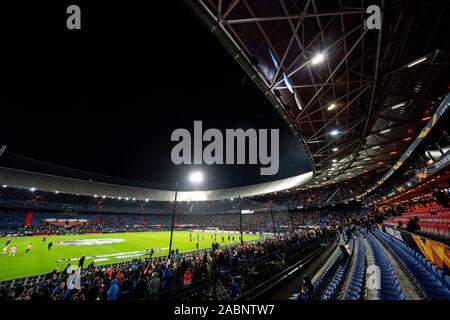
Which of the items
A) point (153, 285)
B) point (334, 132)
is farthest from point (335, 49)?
point (153, 285)

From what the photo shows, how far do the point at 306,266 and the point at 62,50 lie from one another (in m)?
22.9

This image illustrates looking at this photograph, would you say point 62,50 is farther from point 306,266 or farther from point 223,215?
point 223,215

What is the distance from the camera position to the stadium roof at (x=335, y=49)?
5.44 metres

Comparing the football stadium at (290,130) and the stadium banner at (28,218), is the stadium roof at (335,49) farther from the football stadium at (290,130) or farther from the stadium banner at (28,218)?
the stadium banner at (28,218)

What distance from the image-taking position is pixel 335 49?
6.95m

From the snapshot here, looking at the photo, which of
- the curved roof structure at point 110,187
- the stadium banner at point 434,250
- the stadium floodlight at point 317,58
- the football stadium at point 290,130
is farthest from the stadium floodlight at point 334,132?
the curved roof structure at point 110,187

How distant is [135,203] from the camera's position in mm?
71688

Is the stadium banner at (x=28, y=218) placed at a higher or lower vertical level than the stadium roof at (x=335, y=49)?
lower

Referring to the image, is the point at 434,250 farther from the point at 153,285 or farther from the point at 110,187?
the point at 110,187

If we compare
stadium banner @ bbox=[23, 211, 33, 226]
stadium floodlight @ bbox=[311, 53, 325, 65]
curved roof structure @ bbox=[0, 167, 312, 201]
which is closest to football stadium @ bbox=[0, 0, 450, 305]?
stadium floodlight @ bbox=[311, 53, 325, 65]

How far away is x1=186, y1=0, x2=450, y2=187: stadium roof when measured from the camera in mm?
5438

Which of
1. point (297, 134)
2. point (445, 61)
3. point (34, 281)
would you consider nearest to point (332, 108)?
point (297, 134)

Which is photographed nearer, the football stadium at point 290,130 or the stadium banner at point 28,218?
the football stadium at point 290,130
